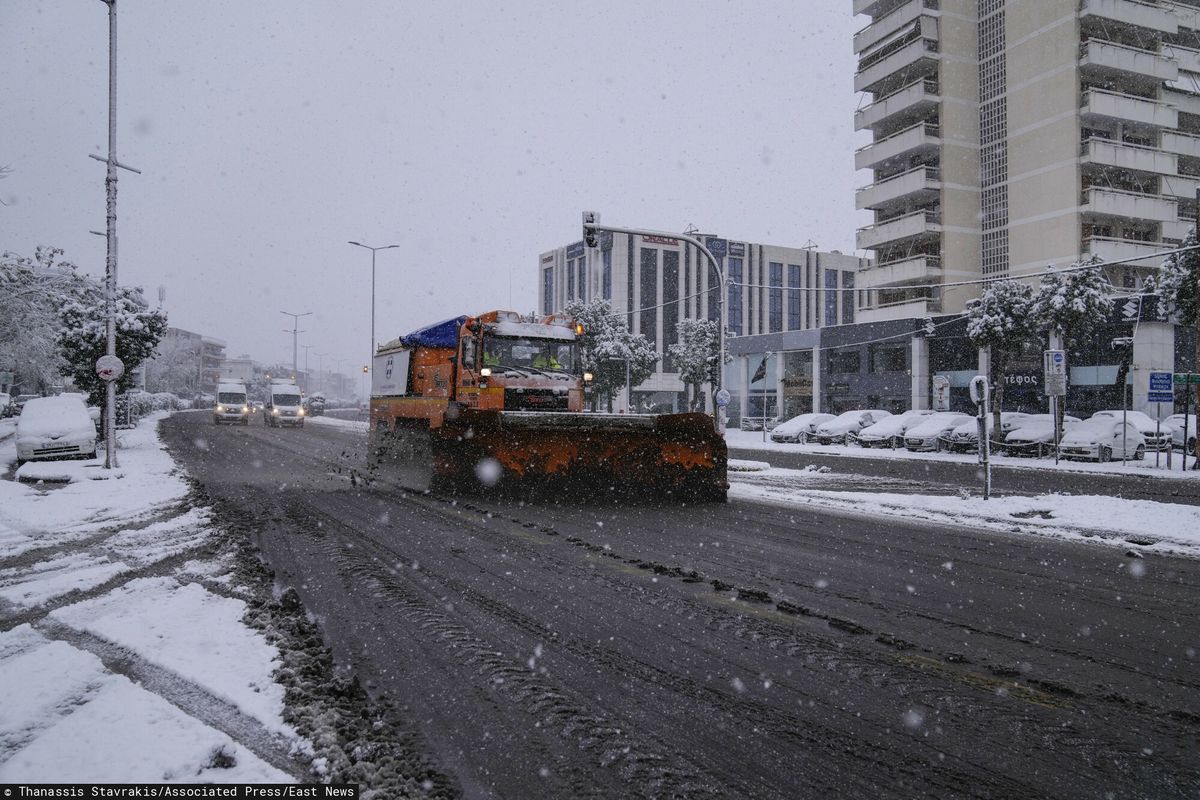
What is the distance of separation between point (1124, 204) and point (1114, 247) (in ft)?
7.55

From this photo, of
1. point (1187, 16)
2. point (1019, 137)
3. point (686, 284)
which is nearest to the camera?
point (1019, 137)

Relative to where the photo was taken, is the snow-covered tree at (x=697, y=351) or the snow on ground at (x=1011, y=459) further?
the snow-covered tree at (x=697, y=351)

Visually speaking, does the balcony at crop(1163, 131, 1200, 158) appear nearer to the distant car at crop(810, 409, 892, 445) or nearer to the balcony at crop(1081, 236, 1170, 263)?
the balcony at crop(1081, 236, 1170, 263)

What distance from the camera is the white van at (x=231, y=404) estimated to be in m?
44.8

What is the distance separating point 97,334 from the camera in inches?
860

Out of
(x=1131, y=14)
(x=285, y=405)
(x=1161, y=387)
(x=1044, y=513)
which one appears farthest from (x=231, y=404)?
(x=1131, y=14)

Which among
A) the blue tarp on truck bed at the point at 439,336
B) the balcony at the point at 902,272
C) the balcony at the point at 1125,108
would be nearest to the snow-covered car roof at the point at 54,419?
the blue tarp on truck bed at the point at 439,336

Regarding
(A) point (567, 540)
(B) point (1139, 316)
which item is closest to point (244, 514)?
(A) point (567, 540)

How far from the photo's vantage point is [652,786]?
2943 millimetres

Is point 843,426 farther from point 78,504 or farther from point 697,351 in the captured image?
point 78,504

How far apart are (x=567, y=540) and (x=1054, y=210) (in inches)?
1668

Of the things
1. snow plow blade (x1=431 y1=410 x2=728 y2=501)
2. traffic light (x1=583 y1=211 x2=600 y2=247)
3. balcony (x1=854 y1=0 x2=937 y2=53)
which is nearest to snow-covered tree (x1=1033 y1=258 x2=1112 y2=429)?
traffic light (x1=583 y1=211 x2=600 y2=247)

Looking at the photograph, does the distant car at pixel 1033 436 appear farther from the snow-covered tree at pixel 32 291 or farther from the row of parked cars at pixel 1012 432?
the snow-covered tree at pixel 32 291

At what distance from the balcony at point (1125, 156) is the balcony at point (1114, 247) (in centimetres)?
377
